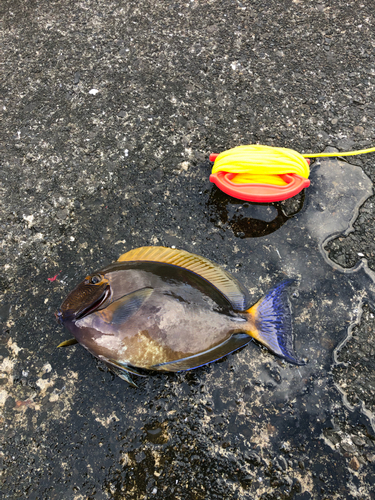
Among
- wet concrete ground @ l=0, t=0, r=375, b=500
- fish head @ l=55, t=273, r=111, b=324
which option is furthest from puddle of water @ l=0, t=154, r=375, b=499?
fish head @ l=55, t=273, r=111, b=324

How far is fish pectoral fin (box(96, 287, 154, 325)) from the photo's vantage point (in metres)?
1.78

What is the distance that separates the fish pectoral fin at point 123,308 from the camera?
178 cm

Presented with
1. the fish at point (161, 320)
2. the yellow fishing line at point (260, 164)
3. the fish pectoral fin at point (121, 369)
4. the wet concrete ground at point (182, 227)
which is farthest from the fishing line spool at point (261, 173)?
the fish pectoral fin at point (121, 369)

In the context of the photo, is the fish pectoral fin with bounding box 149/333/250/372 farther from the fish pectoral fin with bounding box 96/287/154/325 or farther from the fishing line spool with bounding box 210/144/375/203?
the fishing line spool with bounding box 210/144/375/203

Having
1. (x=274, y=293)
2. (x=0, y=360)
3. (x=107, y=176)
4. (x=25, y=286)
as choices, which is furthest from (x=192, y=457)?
(x=107, y=176)

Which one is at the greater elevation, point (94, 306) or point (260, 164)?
point (260, 164)

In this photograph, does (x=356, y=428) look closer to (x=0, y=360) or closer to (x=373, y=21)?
(x=0, y=360)

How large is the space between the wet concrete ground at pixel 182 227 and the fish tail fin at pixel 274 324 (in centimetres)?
12

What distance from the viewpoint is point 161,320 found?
177 centimetres

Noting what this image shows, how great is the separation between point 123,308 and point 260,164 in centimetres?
128

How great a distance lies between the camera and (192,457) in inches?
73.7

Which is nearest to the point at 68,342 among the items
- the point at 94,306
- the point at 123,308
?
the point at 94,306

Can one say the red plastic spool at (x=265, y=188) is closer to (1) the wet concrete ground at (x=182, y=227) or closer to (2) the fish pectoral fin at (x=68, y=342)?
(1) the wet concrete ground at (x=182, y=227)

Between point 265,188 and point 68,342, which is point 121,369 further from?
point 265,188
